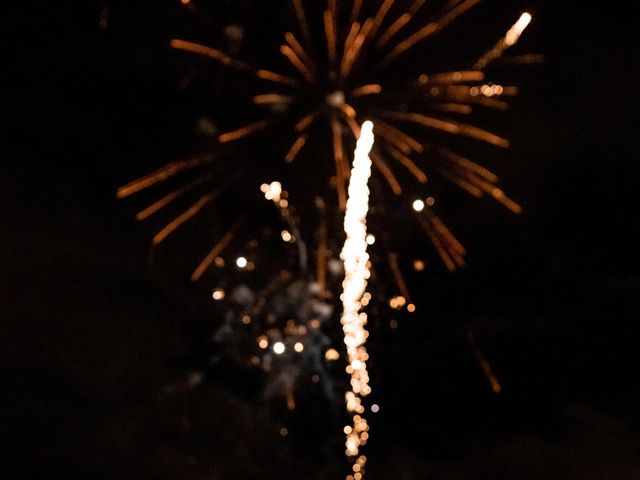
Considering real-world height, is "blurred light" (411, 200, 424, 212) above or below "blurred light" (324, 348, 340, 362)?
above

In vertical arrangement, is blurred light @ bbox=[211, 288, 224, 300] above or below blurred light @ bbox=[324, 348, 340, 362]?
above

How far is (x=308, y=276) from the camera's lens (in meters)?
5.62

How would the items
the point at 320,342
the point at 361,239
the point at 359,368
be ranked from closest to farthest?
the point at 361,239
the point at 320,342
the point at 359,368

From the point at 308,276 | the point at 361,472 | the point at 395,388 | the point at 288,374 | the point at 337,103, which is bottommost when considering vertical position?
the point at 361,472

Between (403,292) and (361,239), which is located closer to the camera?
(361,239)

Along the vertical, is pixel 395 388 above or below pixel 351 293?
below

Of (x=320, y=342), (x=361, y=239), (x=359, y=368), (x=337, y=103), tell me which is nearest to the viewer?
(x=337, y=103)

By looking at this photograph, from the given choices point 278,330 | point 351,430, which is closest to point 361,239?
point 278,330

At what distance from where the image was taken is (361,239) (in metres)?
5.38

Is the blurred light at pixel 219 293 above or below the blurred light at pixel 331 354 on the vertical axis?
above

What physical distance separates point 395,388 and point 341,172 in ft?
6.79

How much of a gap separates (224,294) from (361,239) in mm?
965

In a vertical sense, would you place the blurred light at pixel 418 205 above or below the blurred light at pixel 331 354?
above

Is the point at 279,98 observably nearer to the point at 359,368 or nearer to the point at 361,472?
the point at 359,368
